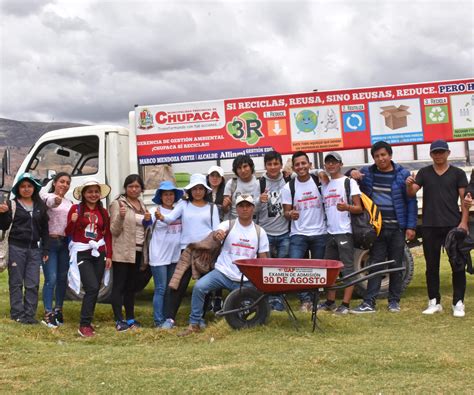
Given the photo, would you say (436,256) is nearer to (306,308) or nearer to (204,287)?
(306,308)

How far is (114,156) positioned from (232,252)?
113 inches

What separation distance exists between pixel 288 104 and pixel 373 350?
13.6 ft

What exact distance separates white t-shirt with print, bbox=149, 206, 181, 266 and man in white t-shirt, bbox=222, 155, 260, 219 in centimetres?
65

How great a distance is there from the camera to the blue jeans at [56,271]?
6535mm

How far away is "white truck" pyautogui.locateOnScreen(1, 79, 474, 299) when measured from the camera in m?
8.06

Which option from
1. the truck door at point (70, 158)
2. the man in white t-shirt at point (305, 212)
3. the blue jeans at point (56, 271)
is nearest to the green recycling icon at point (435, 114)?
the man in white t-shirt at point (305, 212)

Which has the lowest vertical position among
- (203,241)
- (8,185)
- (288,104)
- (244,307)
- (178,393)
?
(178,393)

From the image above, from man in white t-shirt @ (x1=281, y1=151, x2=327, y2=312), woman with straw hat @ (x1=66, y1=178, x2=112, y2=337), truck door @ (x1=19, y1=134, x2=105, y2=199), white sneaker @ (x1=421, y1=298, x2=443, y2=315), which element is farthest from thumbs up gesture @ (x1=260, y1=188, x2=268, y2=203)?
truck door @ (x1=19, y1=134, x2=105, y2=199)

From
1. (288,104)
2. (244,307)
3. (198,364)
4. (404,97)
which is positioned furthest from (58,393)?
(404,97)

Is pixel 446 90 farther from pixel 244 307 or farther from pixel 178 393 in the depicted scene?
pixel 178 393

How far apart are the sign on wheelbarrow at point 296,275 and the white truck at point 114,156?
2.90 metres

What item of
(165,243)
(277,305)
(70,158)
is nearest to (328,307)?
(277,305)

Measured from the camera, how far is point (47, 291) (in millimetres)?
6574

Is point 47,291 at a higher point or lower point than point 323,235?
lower
